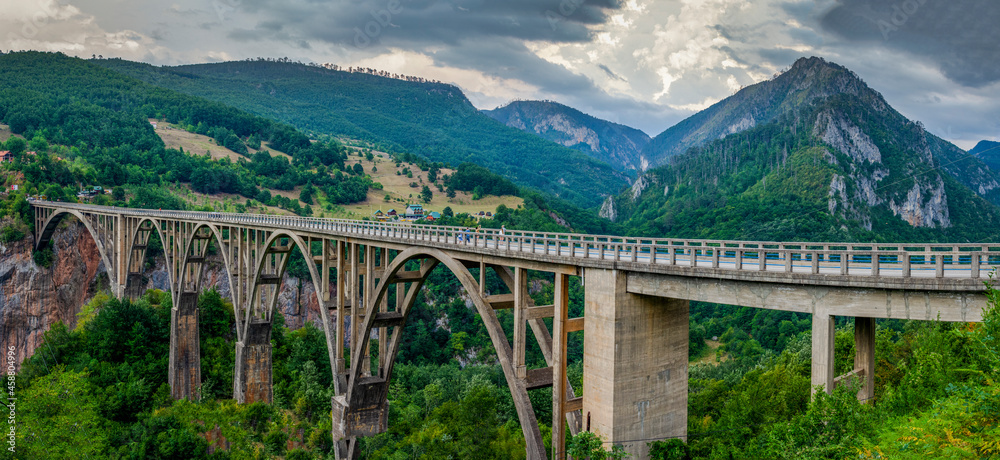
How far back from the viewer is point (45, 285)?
68750 millimetres

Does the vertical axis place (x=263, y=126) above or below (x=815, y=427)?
above

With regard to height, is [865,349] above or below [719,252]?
below

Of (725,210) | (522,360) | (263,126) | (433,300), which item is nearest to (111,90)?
(263,126)

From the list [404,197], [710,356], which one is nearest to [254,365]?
[710,356]

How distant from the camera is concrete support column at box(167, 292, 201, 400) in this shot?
1911 inches

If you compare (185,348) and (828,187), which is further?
(828,187)

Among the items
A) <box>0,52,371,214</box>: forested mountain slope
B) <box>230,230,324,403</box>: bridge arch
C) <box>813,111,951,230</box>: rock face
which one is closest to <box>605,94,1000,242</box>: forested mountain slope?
<box>813,111,951,230</box>: rock face

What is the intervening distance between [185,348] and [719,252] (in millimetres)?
44958

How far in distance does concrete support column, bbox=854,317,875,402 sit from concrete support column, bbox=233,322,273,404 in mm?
38069

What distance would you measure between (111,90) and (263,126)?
35.9 meters

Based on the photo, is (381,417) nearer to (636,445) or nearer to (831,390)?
(636,445)

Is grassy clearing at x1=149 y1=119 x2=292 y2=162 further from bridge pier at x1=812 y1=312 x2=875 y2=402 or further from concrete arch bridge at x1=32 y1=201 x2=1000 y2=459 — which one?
bridge pier at x1=812 y1=312 x2=875 y2=402

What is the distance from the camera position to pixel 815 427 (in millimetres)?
14172

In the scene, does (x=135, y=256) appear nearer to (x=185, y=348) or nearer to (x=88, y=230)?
(x=185, y=348)
